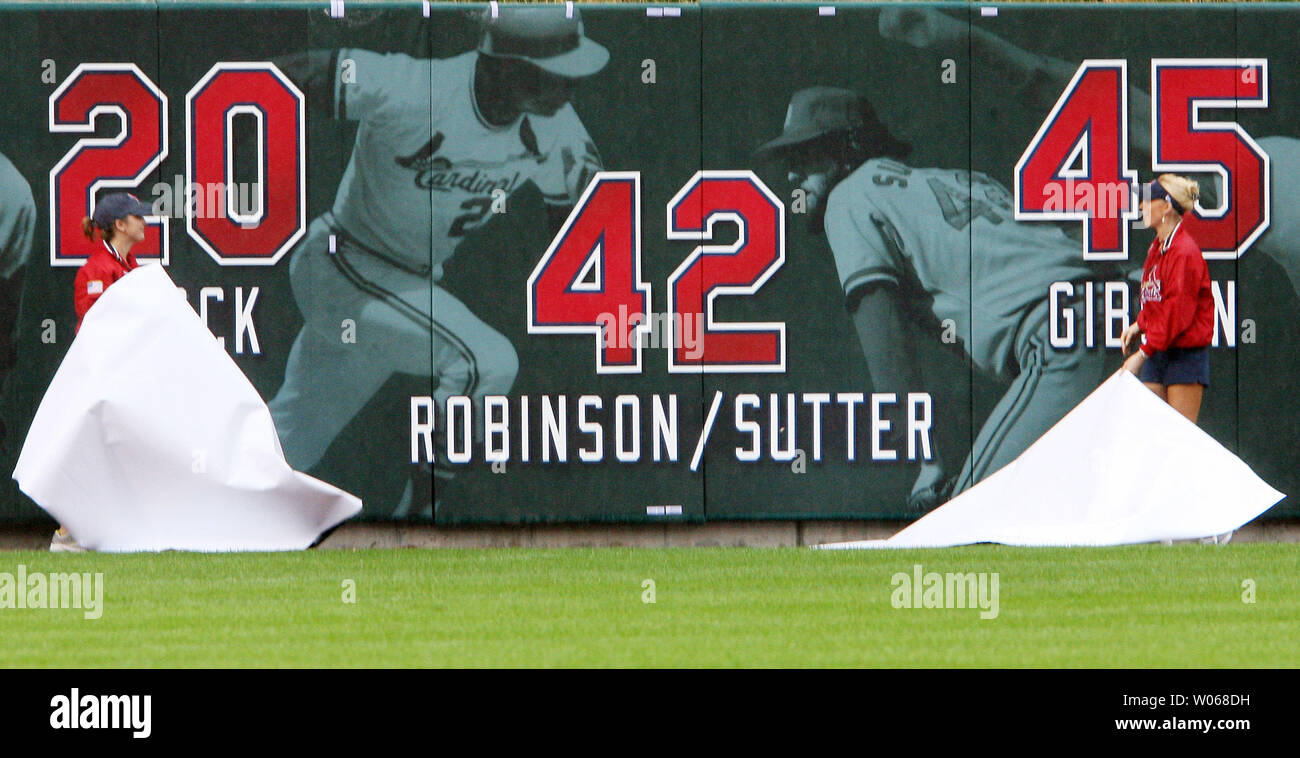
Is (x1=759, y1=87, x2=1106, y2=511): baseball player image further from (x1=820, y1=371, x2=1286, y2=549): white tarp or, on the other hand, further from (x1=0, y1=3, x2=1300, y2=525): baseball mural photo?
(x1=820, y1=371, x2=1286, y2=549): white tarp

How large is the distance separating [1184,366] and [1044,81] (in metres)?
2.06

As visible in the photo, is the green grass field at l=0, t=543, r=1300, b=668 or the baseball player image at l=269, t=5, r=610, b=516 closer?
the green grass field at l=0, t=543, r=1300, b=668

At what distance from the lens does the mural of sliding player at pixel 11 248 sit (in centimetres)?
1276

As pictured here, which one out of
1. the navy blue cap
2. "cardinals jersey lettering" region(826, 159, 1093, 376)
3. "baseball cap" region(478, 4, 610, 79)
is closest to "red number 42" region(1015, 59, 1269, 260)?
"cardinals jersey lettering" region(826, 159, 1093, 376)

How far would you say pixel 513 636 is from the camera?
7.96 meters

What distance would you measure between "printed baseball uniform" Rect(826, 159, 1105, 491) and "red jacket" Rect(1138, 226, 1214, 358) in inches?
34.8

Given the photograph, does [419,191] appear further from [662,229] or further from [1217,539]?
[1217,539]

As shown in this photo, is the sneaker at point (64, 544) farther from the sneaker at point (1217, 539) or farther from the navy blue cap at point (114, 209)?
the sneaker at point (1217, 539)

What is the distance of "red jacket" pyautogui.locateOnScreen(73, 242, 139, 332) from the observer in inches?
477

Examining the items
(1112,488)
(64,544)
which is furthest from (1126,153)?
(64,544)

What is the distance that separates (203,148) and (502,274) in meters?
1.99

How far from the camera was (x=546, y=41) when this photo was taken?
12938 millimetres

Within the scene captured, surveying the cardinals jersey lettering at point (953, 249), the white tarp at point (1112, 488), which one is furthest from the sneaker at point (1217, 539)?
the cardinals jersey lettering at point (953, 249)

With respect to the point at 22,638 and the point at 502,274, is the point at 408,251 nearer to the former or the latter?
the point at 502,274
